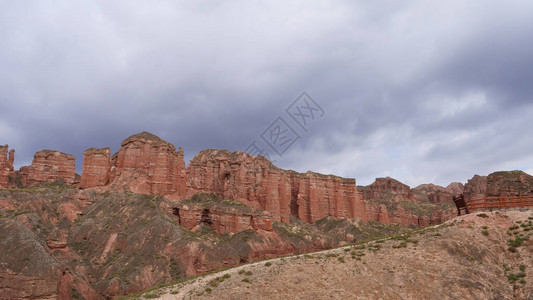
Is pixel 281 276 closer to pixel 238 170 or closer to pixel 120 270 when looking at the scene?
pixel 120 270

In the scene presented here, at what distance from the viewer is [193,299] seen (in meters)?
26.5

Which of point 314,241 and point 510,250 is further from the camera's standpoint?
point 314,241

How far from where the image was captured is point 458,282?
25562 mm

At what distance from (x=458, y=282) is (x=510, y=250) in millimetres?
7237

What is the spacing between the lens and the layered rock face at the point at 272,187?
392ft

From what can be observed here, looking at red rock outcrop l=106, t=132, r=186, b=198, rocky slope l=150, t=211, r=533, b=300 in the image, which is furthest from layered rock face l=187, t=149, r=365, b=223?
rocky slope l=150, t=211, r=533, b=300

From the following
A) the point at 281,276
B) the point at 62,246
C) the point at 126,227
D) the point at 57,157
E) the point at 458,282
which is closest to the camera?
the point at 458,282

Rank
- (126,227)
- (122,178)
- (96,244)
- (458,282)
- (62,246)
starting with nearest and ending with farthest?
1. (458,282)
2. (62,246)
3. (96,244)
4. (126,227)
5. (122,178)

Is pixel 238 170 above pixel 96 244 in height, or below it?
above

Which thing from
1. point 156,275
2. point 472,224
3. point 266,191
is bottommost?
point 156,275

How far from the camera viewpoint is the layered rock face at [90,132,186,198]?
94312 millimetres

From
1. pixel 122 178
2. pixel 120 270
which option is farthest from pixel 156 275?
pixel 122 178

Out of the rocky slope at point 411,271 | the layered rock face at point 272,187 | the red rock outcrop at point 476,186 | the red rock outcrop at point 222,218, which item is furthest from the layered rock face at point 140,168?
the red rock outcrop at point 476,186

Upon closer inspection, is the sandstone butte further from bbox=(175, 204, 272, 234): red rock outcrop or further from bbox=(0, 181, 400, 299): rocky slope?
bbox=(0, 181, 400, 299): rocky slope
